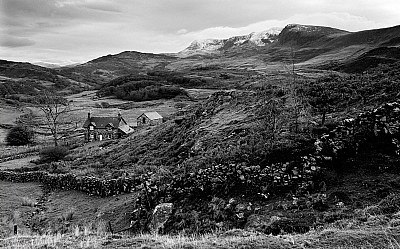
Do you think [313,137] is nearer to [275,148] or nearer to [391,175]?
[275,148]

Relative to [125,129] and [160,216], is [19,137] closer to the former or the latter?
[125,129]

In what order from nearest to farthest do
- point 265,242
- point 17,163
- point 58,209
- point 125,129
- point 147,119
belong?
point 265,242, point 58,209, point 17,163, point 125,129, point 147,119

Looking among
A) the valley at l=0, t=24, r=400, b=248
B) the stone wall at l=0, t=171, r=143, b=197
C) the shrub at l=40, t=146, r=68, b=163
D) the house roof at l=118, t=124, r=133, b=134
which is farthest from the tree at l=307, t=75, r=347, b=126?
the house roof at l=118, t=124, r=133, b=134

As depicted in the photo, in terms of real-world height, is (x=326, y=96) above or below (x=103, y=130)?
above

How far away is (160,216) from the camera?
656 inches

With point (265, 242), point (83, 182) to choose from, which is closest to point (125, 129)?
point (83, 182)

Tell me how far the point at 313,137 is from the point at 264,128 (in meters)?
5.88

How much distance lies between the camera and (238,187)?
16812mm

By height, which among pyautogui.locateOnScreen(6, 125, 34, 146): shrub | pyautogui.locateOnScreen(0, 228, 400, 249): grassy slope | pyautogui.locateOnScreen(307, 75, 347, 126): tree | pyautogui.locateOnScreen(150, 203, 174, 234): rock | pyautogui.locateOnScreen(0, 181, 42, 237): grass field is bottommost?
pyautogui.locateOnScreen(6, 125, 34, 146): shrub

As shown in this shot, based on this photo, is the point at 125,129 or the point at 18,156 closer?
the point at 18,156

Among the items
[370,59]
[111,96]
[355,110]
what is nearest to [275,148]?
[355,110]

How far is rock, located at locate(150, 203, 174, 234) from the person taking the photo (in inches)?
638

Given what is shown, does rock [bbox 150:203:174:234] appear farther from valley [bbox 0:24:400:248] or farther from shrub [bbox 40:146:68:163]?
shrub [bbox 40:146:68:163]

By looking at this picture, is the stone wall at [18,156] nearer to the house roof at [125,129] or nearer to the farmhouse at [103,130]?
the farmhouse at [103,130]
